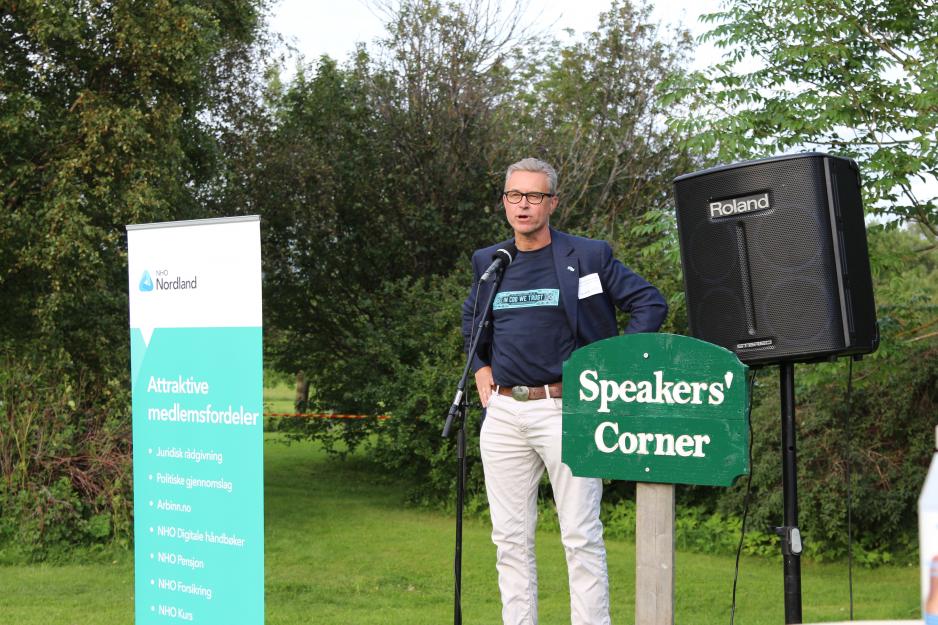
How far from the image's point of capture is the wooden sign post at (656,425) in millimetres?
2605

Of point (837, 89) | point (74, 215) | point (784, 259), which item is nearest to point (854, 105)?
point (837, 89)

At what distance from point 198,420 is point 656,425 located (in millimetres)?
2069

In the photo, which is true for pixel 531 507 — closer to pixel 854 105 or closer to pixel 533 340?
pixel 533 340

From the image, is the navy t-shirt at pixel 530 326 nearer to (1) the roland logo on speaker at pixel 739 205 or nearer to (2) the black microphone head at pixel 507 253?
(2) the black microphone head at pixel 507 253

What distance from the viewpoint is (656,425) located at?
8.79 feet

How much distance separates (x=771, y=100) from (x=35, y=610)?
17.7 feet

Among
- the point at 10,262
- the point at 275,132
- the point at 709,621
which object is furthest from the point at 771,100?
the point at 275,132

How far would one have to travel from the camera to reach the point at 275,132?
14.4 metres

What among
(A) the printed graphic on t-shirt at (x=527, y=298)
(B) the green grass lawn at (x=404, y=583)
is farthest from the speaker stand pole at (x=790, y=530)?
(B) the green grass lawn at (x=404, y=583)

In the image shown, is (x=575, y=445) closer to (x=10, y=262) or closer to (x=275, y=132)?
(x=10, y=262)

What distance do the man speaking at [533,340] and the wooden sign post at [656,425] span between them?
3.55 ft

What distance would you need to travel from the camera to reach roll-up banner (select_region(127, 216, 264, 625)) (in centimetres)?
395

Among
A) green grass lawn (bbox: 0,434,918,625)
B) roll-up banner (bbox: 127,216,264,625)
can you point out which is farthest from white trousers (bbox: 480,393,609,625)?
green grass lawn (bbox: 0,434,918,625)

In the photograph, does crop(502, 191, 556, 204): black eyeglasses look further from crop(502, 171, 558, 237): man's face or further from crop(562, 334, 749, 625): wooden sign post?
crop(562, 334, 749, 625): wooden sign post
